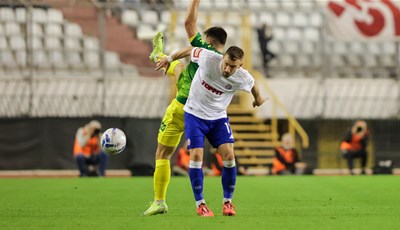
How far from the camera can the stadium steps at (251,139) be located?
2495 centimetres

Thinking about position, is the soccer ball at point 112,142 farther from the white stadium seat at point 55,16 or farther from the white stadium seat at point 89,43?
the white stadium seat at point 55,16

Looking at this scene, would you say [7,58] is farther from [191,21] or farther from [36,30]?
[191,21]

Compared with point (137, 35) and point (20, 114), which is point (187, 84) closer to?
point (20, 114)

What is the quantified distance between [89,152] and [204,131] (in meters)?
13.3

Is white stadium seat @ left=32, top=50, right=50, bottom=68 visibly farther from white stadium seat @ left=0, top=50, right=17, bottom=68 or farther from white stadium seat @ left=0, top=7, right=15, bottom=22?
white stadium seat @ left=0, top=7, right=15, bottom=22

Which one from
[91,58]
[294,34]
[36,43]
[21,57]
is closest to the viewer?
[21,57]

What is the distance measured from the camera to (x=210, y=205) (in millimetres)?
11727

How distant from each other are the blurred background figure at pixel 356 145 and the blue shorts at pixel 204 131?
14553mm

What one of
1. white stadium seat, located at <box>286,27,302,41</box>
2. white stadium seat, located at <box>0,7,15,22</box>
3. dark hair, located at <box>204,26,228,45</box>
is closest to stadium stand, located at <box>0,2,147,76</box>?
white stadium seat, located at <box>0,7,15,22</box>

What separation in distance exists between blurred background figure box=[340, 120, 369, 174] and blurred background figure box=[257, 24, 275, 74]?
370cm

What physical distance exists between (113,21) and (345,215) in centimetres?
1817

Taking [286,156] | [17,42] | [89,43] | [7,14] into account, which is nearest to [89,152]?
[286,156]

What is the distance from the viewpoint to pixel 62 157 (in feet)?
79.3

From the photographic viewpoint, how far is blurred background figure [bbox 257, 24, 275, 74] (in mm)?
26391
